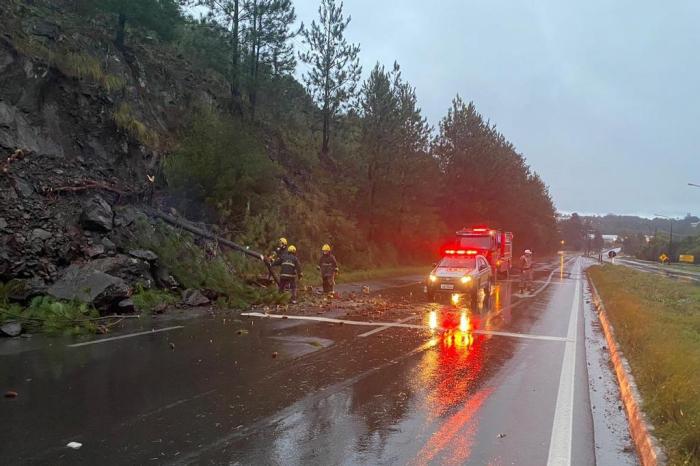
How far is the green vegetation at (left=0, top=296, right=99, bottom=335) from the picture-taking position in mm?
10242

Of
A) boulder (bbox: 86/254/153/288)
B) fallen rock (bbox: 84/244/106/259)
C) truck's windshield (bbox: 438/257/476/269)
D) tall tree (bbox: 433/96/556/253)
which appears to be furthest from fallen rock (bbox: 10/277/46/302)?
tall tree (bbox: 433/96/556/253)

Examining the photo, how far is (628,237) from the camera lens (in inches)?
6506

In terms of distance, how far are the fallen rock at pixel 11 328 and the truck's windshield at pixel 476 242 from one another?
2094 centimetres

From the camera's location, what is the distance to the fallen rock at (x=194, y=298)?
45.9 feet

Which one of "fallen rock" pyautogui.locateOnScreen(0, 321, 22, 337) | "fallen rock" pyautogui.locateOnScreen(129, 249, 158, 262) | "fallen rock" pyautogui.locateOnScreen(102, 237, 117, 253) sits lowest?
"fallen rock" pyautogui.locateOnScreen(0, 321, 22, 337)

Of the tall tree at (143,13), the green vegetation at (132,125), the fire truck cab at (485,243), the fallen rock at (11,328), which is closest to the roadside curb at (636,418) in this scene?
the fallen rock at (11,328)

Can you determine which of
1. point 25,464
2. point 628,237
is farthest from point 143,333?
point 628,237

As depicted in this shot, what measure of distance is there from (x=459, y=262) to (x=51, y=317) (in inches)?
477

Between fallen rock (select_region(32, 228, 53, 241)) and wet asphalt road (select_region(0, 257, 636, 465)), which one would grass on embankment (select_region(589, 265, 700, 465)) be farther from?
fallen rock (select_region(32, 228, 53, 241))

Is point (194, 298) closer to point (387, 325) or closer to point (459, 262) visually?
point (387, 325)

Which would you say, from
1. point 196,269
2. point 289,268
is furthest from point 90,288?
point 289,268

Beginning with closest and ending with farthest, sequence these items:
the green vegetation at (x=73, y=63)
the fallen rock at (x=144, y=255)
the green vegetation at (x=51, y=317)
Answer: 1. the green vegetation at (x=51, y=317)
2. the fallen rock at (x=144, y=255)
3. the green vegetation at (x=73, y=63)

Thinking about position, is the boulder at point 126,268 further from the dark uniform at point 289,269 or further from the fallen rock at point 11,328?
the dark uniform at point 289,269

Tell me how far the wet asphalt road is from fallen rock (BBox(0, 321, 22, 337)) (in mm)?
579
